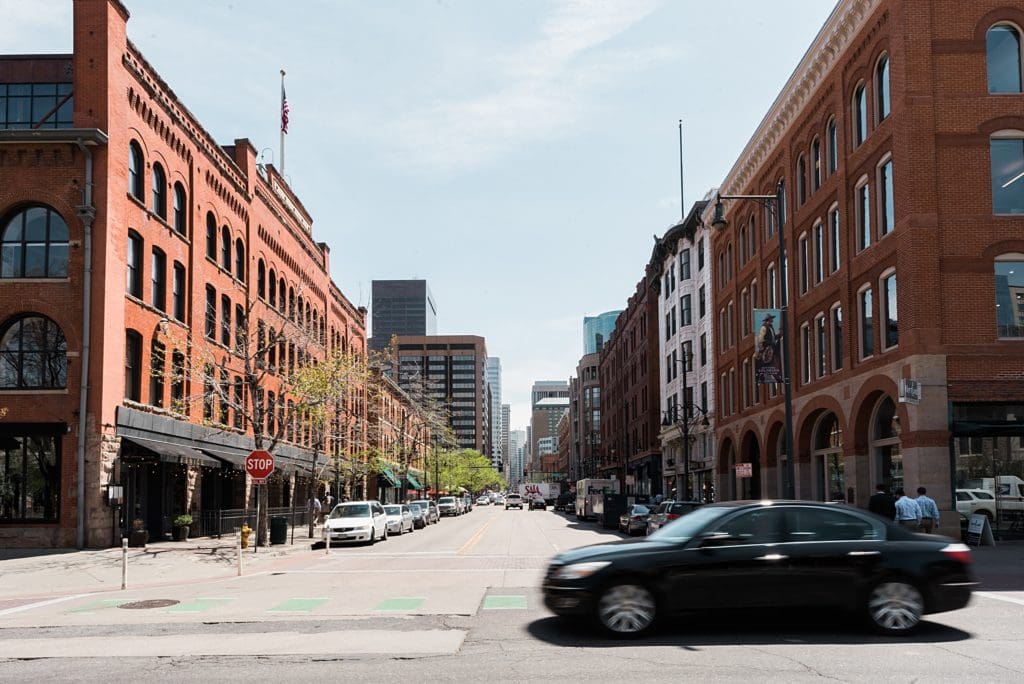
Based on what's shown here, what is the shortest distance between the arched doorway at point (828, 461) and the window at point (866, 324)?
3610 mm

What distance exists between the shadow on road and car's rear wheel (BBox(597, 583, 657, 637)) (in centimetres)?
13

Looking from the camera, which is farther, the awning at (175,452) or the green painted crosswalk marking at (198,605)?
the awning at (175,452)

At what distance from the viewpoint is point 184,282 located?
37812mm

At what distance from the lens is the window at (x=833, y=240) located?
34475 millimetres

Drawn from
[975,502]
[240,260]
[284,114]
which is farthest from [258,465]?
[284,114]

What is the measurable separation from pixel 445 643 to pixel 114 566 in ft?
52.8

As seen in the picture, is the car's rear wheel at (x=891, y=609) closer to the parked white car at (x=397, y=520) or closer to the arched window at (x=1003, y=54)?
the arched window at (x=1003, y=54)

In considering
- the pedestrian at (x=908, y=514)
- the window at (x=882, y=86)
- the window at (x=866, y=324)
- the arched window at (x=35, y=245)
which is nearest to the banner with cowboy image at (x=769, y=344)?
the pedestrian at (x=908, y=514)

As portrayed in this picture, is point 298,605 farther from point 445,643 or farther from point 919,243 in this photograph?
point 919,243

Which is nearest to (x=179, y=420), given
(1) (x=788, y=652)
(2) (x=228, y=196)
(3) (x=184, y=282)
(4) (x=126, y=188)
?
(3) (x=184, y=282)

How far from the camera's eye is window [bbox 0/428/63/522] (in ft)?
95.9

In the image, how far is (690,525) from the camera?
11.6 metres

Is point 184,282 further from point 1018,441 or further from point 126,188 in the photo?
point 1018,441

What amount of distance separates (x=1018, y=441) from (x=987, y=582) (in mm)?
11497
